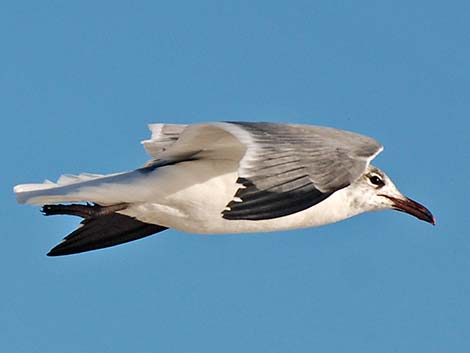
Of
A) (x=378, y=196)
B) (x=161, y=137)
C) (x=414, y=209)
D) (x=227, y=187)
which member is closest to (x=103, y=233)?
(x=161, y=137)

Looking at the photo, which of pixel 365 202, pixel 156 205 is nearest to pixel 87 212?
pixel 156 205

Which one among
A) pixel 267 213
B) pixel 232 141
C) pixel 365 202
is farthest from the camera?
pixel 365 202

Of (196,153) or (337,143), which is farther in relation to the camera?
(196,153)

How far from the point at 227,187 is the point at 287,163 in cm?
163

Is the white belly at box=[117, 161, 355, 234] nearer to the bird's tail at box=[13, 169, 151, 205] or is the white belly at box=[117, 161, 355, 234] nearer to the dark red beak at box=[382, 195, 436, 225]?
the bird's tail at box=[13, 169, 151, 205]

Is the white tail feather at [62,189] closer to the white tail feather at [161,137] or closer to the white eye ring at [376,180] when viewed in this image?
the white tail feather at [161,137]

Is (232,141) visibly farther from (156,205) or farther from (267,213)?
(267,213)

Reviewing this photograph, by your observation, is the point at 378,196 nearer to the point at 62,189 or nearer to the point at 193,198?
the point at 193,198

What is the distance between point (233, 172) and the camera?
1259cm

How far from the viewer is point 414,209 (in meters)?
13.7

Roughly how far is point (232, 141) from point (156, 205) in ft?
2.56

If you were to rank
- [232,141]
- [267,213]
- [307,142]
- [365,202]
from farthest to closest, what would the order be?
1. [365,202]
2. [232,141]
3. [307,142]
4. [267,213]

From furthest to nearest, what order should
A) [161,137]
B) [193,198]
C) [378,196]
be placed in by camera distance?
[378,196], [161,137], [193,198]

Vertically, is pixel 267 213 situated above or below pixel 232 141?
below
